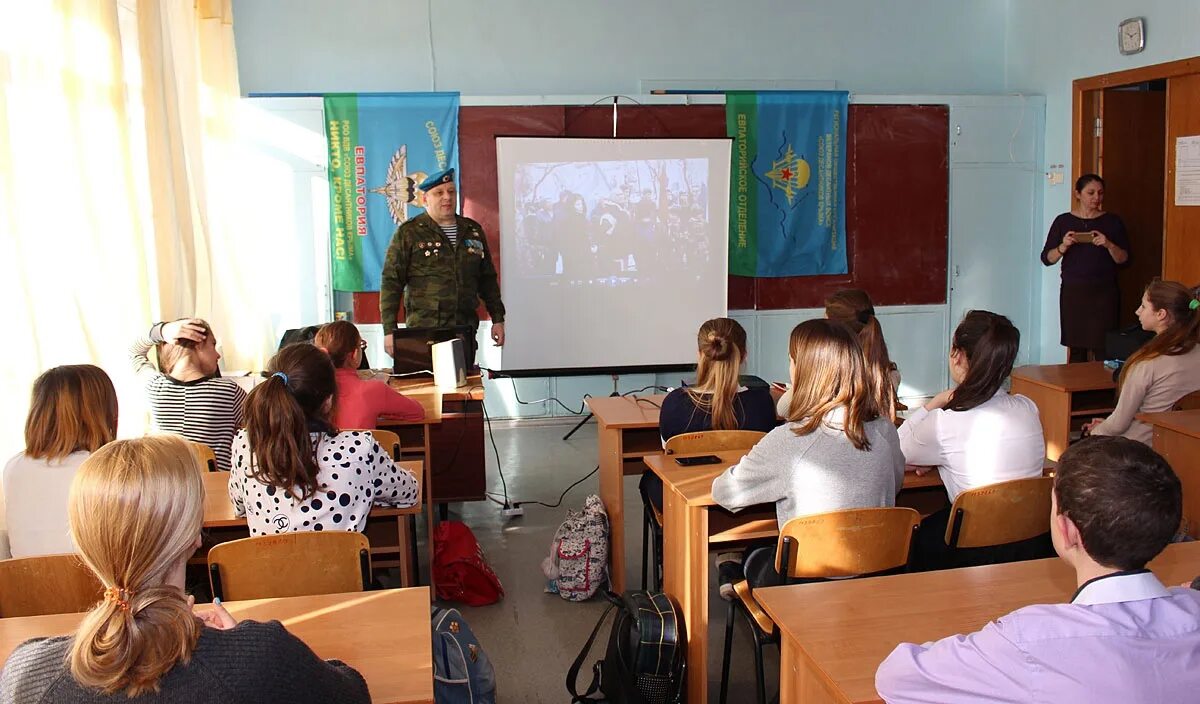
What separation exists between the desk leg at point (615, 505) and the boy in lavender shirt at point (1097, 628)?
7.61ft

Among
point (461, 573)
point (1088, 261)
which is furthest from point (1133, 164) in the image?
point (461, 573)

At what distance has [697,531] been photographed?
9.10 feet

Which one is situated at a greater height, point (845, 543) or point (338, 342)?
point (338, 342)

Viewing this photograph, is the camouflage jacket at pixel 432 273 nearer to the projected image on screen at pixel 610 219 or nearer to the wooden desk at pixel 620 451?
the projected image on screen at pixel 610 219

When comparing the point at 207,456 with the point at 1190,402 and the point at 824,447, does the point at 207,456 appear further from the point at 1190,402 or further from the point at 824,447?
the point at 1190,402

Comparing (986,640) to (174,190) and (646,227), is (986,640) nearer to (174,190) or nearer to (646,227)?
(174,190)

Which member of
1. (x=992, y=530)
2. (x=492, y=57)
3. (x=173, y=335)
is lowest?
(x=992, y=530)

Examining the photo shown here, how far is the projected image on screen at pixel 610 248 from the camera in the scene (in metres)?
6.75

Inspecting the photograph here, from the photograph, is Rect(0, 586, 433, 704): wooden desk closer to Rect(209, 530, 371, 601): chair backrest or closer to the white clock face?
Rect(209, 530, 371, 601): chair backrest

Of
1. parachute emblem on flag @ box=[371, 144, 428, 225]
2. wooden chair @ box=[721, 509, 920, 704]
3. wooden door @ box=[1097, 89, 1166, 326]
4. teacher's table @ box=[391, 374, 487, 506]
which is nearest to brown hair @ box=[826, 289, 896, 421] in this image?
wooden chair @ box=[721, 509, 920, 704]

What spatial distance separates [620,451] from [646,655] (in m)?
1.18

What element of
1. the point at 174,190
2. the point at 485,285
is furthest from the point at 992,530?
the point at 174,190

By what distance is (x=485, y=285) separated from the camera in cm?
564

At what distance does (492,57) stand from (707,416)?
4495 millimetres
